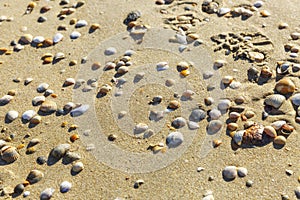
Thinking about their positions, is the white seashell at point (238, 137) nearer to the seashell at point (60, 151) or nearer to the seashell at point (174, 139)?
the seashell at point (174, 139)

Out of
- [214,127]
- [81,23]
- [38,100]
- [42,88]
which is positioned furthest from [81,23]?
[214,127]

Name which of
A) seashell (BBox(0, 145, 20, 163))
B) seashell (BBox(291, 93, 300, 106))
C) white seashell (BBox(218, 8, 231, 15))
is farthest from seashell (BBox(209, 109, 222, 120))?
seashell (BBox(0, 145, 20, 163))

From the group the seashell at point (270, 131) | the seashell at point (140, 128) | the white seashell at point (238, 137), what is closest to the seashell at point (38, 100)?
the seashell at point (140, 128)

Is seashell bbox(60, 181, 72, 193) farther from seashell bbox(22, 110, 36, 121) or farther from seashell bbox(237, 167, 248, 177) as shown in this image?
seashell bbox(237, 167, 248, 177)

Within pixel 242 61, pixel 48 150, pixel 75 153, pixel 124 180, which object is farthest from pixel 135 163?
pixel 242 61

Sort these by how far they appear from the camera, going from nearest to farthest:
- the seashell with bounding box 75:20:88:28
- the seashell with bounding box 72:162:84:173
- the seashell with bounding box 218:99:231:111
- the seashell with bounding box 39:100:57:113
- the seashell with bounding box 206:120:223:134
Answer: the seashell with bounding box 72:162:84:173 → the seashell with bounding box 206:120:223:134 → the seashell with bounding box 218:99:231:111 → the seashell with bounding box 39:100:57:113 → the seashell with bounding box 75:20:88:28

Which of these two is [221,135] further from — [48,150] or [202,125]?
[48,150]
